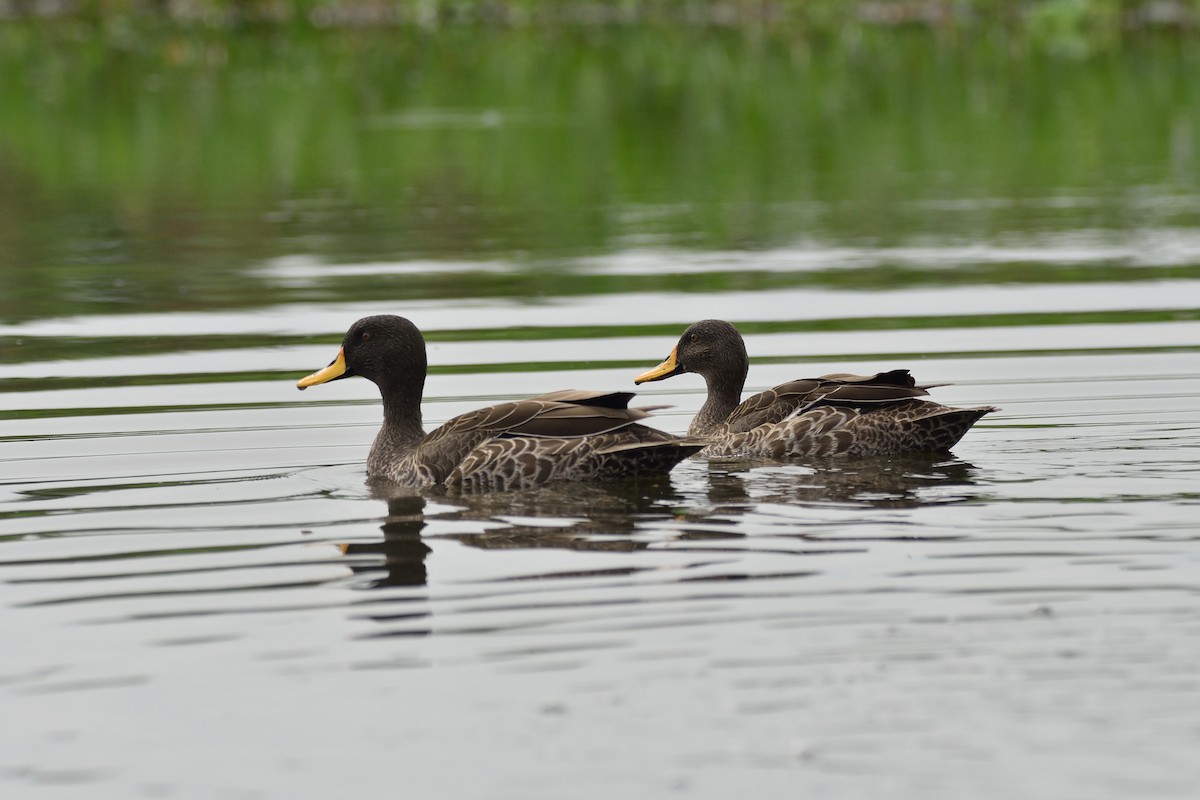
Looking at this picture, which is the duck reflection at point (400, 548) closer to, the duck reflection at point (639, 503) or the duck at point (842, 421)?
the duck reflection at point (639, 503)

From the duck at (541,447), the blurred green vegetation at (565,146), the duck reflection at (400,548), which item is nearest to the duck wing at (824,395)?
the duck at (541,447)

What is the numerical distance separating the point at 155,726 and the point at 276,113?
2935 centimetres

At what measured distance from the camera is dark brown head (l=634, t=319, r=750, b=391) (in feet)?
37.5

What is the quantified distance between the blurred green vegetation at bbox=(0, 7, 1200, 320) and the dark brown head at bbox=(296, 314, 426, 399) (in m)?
6.15

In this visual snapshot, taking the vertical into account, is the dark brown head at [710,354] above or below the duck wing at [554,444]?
above

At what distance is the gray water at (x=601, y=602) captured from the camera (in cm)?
583

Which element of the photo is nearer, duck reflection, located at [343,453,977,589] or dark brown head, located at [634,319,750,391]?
duck reflection, located at [343,453,977,589]

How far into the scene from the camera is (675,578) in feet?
25.3

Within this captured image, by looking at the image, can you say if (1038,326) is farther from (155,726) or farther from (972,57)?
(972,57)

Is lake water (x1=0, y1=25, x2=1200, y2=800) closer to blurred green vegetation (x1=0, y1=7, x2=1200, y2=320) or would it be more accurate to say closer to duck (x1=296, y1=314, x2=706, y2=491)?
duck (x1=296, y1=314, x2=706, y2=491)

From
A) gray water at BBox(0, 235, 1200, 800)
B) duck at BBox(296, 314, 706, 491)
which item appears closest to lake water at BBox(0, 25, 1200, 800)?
gray water at BBox(0, 235, 1200, 800)

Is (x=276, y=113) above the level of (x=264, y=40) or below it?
below

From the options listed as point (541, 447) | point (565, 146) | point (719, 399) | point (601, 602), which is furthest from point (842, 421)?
point (565, 146)

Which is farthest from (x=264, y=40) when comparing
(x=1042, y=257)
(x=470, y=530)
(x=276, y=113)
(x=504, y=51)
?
(x=470, y=530)
